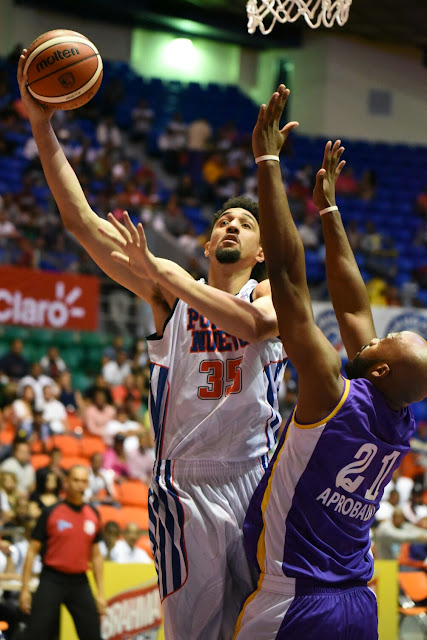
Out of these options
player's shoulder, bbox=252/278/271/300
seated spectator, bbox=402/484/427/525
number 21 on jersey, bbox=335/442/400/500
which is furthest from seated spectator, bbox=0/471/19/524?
number 21 on jersey, bbox=335/442/400/500

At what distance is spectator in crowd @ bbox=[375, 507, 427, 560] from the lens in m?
9.75

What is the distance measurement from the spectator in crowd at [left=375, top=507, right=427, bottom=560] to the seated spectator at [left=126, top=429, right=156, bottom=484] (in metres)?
2.92

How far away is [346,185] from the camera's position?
64.3ft

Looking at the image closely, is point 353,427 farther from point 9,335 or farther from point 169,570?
point 9,335

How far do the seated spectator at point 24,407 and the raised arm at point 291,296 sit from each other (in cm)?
844

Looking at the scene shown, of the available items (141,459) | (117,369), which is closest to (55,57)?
(141,459)

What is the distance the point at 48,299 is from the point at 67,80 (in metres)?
8.80

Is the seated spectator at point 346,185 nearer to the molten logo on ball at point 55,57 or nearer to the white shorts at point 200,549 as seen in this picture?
the molten logo on ball at point 55,57

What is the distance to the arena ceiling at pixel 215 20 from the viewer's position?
19094 millimetres

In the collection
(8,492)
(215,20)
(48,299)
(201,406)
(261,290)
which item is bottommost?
(8,492)

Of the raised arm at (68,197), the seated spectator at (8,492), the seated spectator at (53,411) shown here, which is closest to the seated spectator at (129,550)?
the seated spectator at (8,492)

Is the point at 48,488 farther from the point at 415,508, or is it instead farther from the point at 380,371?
the point at 380,371

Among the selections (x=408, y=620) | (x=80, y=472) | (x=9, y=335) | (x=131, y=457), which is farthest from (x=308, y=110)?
(x=80, y=472)

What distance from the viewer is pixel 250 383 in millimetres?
3705
